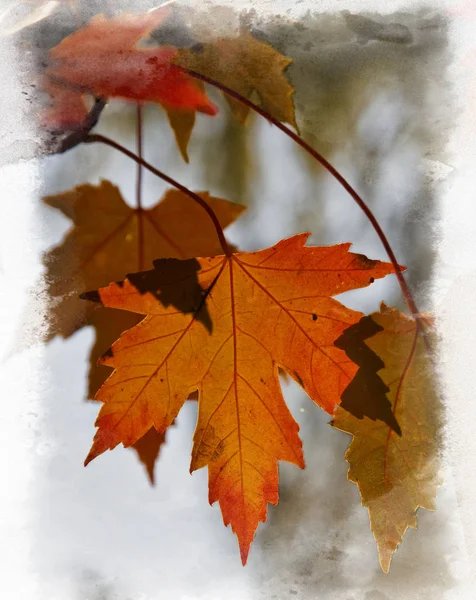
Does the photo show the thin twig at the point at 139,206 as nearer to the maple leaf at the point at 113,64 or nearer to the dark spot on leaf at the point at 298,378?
the maple leaf at the point at 113,64

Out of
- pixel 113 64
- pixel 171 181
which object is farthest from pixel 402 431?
pixel 113 64

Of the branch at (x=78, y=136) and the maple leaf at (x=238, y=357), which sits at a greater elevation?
the branch at (x=78, y=136)

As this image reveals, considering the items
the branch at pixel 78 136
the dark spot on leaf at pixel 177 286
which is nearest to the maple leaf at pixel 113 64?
the branch at pixel 78 136

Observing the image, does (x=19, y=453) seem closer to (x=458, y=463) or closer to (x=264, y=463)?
(x=264, y=463)

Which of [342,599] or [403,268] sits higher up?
[403,268]

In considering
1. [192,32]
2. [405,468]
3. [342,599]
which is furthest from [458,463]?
[192,32]

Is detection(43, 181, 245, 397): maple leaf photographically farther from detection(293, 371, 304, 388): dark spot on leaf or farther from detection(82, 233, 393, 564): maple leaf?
detection(293, 371, 304, 388): dark spot on leaf
